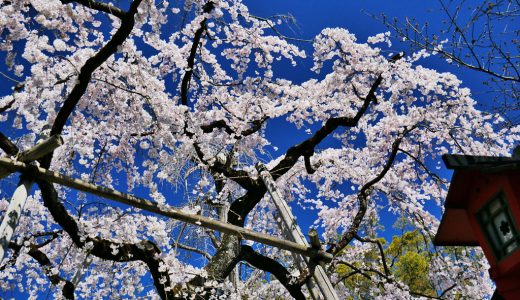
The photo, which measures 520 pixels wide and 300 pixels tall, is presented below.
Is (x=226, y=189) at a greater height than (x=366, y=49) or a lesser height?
lesser

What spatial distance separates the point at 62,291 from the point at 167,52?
14.6 feet

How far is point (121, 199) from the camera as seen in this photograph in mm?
4195

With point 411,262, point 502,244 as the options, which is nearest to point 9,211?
point 502,244

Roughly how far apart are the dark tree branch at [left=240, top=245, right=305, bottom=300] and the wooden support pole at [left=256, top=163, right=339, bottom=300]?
154 cm

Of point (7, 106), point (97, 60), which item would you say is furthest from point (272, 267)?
point (7, 106)

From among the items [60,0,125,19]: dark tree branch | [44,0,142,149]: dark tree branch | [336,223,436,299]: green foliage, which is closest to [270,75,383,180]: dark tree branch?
[44,0,142,149]: dark tree branch

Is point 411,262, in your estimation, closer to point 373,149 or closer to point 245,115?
point 373,149

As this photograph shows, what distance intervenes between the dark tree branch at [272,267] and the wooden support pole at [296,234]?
1536mm

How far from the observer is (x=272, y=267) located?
23.3ft

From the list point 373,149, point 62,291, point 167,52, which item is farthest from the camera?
point 373,149

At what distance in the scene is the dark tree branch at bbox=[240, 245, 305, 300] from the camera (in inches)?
267

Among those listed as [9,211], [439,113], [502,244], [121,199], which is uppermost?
[439,113]

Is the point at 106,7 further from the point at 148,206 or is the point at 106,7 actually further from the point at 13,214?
the point at 13,214

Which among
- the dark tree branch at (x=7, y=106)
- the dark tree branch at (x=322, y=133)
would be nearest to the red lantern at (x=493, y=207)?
the dark tree branch at (x=322, y=133)
